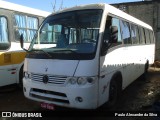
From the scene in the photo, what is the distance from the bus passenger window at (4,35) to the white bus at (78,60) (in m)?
1.91

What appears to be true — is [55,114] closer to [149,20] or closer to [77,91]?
[77,91]

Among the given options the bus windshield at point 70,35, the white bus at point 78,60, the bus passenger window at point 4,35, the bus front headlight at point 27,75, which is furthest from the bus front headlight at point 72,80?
the bus passenger window at point 4,35

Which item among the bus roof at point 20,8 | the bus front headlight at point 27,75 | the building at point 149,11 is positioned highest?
the building at point 149,11

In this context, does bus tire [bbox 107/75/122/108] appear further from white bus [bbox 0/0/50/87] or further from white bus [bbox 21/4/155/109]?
white bus [bbox 0/0/50/87]

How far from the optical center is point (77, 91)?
5.33 meters

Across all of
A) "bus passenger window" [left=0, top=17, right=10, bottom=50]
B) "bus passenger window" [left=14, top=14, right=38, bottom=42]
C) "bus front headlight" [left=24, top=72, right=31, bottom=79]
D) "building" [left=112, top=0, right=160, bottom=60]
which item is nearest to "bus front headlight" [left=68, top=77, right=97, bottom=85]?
"bus front headlight" [left=24, top=72, right=31, bottom=79]

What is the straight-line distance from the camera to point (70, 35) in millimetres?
6375

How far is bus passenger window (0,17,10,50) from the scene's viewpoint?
8059 mm

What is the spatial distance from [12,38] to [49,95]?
3.55 m

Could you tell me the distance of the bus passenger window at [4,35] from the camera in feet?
26.4

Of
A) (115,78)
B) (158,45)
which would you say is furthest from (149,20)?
(115,78)

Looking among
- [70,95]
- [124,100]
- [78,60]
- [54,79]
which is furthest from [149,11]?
[70,95]

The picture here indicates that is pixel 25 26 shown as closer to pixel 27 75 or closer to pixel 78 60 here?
pixel 27 75

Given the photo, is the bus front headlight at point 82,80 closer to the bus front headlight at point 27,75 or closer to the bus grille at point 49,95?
the bus grille at point 49,95
